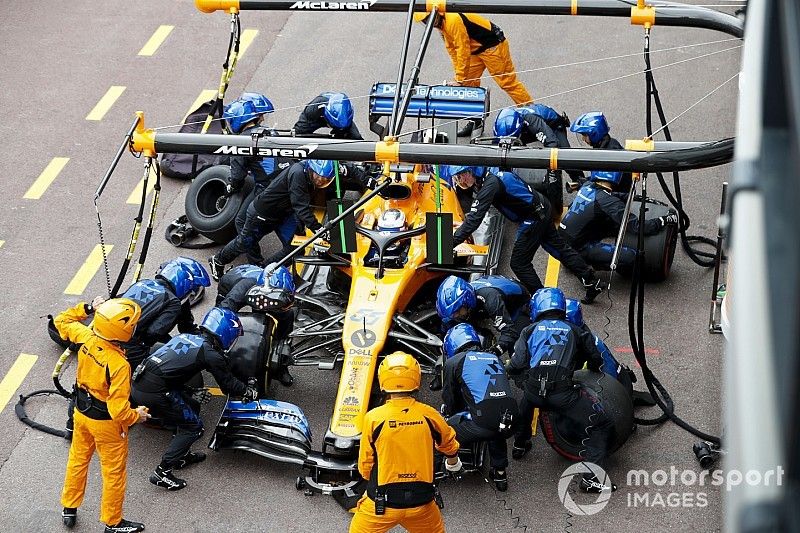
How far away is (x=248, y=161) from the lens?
11617 millimetres

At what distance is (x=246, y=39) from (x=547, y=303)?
28.1ft

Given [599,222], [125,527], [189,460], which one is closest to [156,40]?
[599,222]

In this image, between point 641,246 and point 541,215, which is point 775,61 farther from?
point 541,215

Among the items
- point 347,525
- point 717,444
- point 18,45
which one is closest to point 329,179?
point 347,525

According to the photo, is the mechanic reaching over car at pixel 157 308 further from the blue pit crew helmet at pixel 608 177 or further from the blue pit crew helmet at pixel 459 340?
the blue pit crew helmet at pixel 608 177

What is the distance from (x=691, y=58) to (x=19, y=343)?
921 cm

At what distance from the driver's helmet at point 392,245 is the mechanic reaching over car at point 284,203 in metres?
0.67

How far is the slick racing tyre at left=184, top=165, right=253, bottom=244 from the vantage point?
11742mm

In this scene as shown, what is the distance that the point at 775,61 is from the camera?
361 centimetres

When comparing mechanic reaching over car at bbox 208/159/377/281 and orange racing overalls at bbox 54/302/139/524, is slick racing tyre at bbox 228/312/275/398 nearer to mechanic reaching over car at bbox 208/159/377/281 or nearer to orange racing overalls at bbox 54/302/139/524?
orange racing overalls at bbox 54/302/139/524

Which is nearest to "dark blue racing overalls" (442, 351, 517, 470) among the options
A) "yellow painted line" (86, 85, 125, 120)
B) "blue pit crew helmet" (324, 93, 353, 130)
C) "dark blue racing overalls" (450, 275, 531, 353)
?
"dark blue racing overalls" (450, 275, 531, 353)

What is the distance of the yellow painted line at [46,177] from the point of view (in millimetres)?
13164

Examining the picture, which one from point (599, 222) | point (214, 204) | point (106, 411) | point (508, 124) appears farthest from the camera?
point (214, 204)

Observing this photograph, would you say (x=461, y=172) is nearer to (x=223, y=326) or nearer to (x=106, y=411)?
(x=223, y=326)
